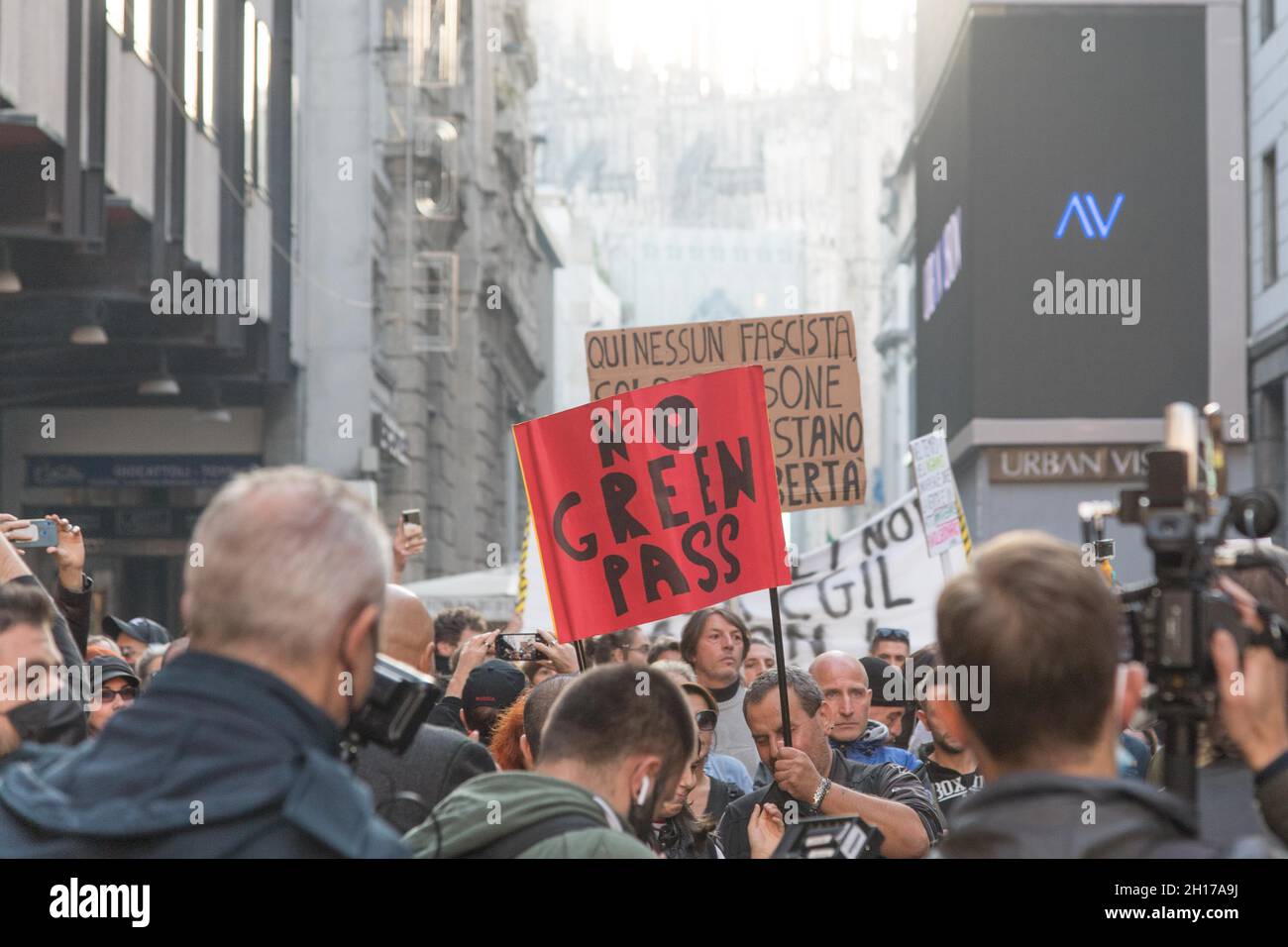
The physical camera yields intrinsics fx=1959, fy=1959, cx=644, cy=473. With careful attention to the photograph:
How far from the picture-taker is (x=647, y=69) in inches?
6088

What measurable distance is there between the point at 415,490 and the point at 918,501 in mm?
18138

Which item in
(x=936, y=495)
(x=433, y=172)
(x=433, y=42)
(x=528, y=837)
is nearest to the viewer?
(x=528, y=837)

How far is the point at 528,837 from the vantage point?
363 centimetres

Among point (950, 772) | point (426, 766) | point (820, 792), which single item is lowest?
point (950, 772)

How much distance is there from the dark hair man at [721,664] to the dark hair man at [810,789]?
203cm

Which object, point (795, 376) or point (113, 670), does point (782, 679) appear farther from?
point (795, 376)

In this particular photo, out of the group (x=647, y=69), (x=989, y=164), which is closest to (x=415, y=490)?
(x=989, y=164)

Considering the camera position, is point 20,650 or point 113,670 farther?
point 113,670

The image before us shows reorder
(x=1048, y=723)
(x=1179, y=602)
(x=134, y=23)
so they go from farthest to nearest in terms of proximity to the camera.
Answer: (x=134, y=23)
(x=1179, y=602)
(x=1048, y=723)

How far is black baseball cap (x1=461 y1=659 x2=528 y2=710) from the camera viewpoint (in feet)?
23.5

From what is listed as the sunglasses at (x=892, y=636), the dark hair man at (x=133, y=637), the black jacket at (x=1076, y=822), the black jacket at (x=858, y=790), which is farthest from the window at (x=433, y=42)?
the black jacket at (x=1076, y=822)

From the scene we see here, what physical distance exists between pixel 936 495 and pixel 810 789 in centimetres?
788

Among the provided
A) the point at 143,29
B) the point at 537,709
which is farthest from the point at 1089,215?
the point at 537,709
